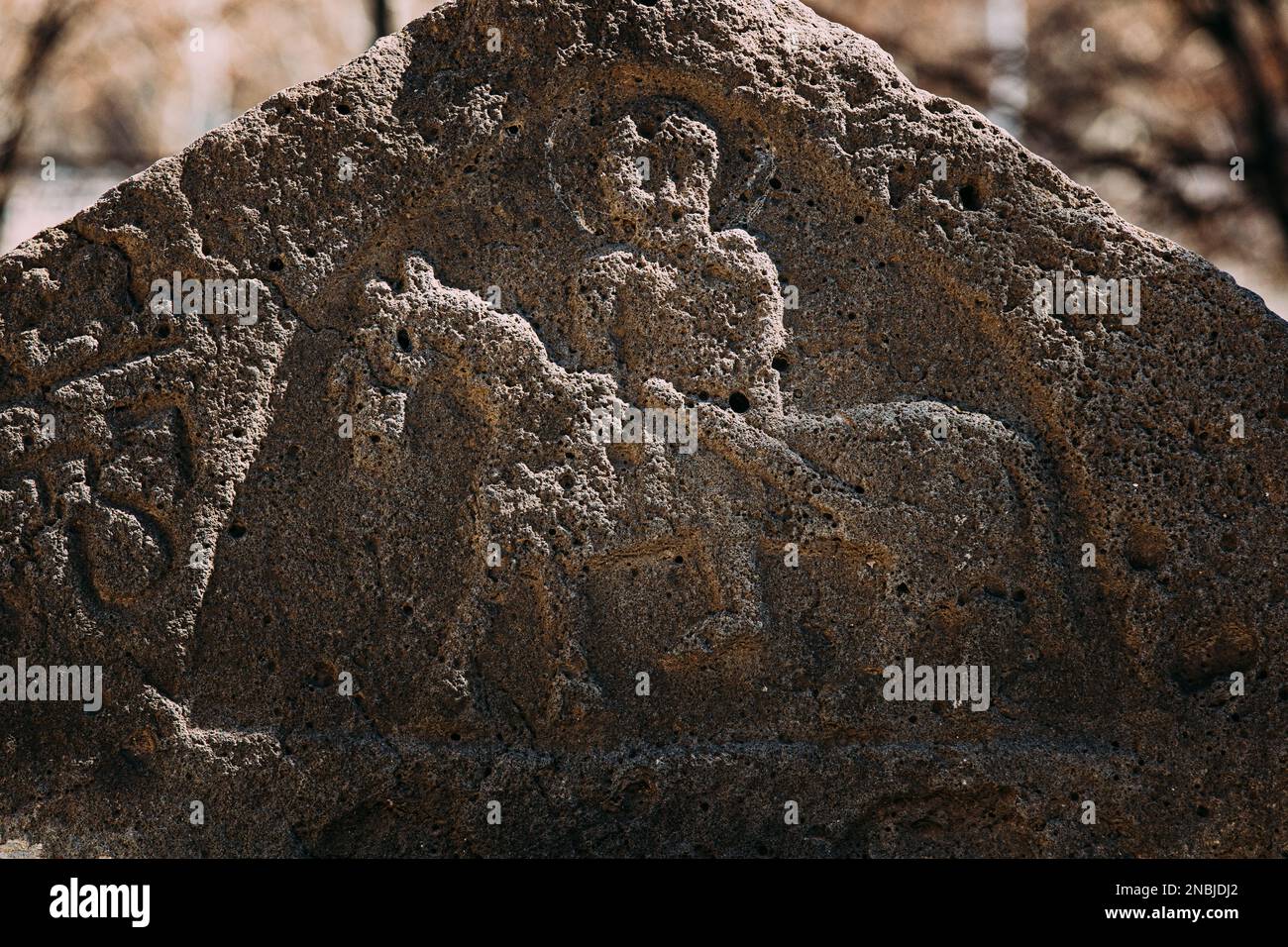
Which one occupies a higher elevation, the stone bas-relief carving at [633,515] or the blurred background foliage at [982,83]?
the blurred background foliage at [982,83]

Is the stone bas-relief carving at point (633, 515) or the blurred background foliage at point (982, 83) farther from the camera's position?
the blurred background foliage at point (982, 83)

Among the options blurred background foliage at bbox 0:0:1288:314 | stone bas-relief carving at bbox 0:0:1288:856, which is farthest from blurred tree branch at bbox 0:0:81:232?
stone bas-relief carving at bbox 0:0:1288:856

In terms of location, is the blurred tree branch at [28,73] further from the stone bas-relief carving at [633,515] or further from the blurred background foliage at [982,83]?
the stone bas-relief carving at [633,515]

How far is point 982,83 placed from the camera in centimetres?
718

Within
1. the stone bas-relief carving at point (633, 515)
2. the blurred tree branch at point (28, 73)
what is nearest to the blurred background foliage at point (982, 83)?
the blurred tree branch at point (28, 73)

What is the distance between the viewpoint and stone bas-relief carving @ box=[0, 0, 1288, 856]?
2.98 metres

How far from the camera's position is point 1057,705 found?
3010 mm

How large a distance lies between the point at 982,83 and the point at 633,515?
496cm

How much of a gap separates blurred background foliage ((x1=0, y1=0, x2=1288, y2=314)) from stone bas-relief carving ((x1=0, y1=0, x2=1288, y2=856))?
4.20 m

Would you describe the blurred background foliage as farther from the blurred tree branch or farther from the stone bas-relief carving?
the stone bas-relief carving

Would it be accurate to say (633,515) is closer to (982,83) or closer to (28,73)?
(982,83)

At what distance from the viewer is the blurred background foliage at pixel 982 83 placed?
679 cm

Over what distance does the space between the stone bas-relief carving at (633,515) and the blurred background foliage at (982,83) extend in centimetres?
420

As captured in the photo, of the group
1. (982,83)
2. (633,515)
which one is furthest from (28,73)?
(633,515)
